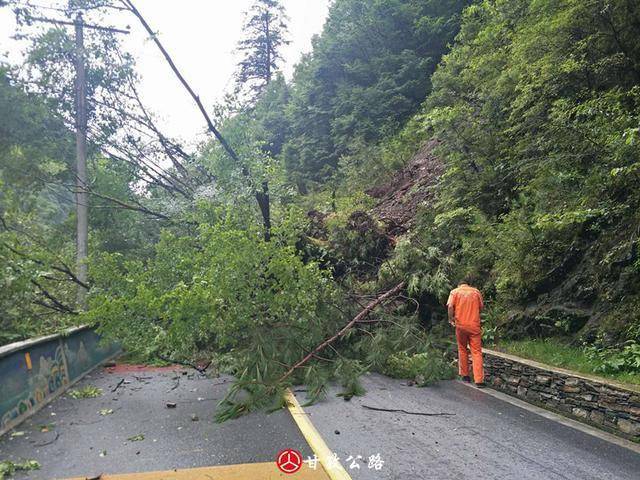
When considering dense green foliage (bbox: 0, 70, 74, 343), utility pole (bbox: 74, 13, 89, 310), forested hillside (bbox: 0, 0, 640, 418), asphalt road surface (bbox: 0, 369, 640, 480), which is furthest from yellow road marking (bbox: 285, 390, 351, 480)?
utility pole (bbox: 74, 13, 89, 310)

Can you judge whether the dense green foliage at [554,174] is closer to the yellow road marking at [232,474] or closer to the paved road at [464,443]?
the paved road at [464,443]

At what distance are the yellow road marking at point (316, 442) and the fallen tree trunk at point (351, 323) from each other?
0.65 meters

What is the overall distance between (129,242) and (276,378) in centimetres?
1215

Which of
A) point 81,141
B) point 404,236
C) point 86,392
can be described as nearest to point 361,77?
point 81,141

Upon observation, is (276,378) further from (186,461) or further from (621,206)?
(621,206)

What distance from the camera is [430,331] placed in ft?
29.7

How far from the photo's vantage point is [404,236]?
1048cm

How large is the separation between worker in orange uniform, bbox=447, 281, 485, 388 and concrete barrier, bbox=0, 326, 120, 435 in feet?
19.4

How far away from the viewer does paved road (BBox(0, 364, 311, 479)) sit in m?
4.00

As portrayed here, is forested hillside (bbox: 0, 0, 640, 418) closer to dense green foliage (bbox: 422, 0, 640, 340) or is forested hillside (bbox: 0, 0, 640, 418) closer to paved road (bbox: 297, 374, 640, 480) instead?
dense green foliage (bbox: 422, 0, 640, 340)

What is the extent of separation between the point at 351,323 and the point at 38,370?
498 centimetres

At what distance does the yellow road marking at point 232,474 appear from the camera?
11.5 ft

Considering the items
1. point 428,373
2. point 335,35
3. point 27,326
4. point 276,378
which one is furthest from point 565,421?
point 335,35

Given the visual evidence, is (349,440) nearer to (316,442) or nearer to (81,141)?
(316,442)
